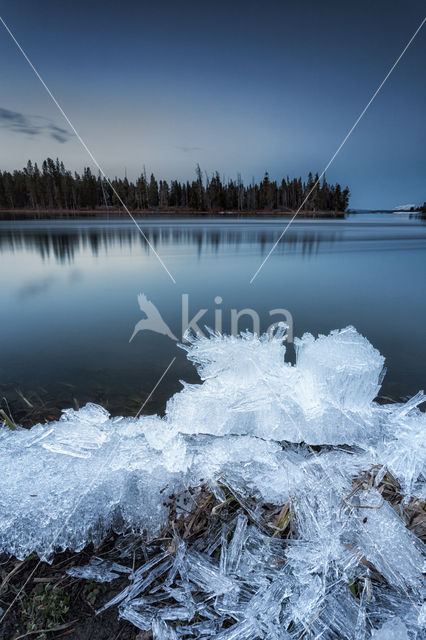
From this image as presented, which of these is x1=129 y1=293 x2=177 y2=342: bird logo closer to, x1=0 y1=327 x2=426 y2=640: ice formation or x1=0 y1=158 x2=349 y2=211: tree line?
x1=0 y1=327 x2=426 y2=640: ice formation

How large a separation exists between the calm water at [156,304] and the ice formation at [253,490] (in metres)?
1.58

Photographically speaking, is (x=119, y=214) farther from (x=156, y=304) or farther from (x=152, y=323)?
(x=152, y=323)

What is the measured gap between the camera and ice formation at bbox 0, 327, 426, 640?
133 cm

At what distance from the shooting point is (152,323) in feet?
20.5

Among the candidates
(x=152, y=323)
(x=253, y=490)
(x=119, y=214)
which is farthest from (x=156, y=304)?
(x=119, y=214)

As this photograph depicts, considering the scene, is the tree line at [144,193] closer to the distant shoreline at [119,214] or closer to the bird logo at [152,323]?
the distant shoreline at [119,214]

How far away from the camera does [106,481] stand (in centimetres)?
174

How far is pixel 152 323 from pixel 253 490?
15.6ft

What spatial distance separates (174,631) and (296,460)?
1094 millimetres

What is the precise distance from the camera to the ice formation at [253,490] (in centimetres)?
133

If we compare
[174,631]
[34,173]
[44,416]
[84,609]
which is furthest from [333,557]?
[34,173]

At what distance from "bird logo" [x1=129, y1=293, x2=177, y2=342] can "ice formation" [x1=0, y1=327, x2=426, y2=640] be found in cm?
326

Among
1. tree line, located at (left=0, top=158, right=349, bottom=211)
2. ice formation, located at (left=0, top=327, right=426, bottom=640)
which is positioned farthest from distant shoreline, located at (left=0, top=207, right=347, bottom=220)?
ice formation, located at (left=0, top=327, right=426, bottom=640)

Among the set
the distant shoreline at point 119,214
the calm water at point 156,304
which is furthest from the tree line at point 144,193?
the calm water at point 156,304
